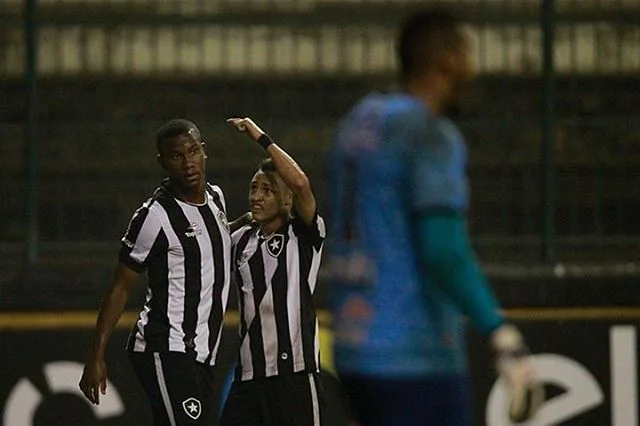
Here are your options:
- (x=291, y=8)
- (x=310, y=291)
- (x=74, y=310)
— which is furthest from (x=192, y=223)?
(x=291, y=8)

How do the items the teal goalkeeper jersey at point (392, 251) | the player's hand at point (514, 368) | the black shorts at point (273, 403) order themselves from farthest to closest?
the black shorts at point (273, 403), the teal goalkeeper jersey at point (392, 251), the player's hand at point (514, 368)

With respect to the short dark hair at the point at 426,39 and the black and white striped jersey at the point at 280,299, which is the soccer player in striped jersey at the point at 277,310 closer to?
the black and white striped jersey at the point at 280,299

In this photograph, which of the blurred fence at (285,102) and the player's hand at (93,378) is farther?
the blurred fence at (285,102)

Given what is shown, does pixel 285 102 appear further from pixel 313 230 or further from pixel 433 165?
pixel 433 165

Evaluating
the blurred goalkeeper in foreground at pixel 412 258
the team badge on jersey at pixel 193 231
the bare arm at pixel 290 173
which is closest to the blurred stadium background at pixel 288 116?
the team badge on jersey at pixel 193 231

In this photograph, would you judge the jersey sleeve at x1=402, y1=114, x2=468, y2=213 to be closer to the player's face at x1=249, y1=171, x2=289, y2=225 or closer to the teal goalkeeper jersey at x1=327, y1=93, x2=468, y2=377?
the teal goalkeeper jersey at x1=327, y1=93, x2=468, y2=377

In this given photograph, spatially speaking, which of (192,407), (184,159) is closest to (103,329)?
(192,407)

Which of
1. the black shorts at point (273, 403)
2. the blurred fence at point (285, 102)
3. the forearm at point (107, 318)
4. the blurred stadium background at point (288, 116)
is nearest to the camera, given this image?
the forearm at point (107, 318)

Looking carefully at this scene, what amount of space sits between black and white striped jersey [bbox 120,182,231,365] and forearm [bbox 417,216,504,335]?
3.28m

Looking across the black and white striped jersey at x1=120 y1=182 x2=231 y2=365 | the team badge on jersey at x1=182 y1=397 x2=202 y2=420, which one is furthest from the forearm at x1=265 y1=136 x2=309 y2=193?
the team badge on jersey at x1=182 y1=397 x2=202 y2=420

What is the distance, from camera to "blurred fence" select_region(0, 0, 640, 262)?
33.6 feet

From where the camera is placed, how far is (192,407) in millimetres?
7820

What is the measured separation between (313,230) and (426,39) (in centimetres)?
306

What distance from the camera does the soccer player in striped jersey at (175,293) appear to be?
7832 millimetres
